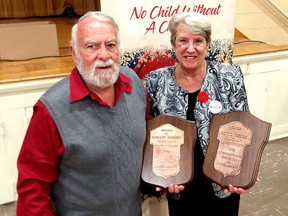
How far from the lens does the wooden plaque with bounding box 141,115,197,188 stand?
133 cm

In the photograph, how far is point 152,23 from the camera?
181 centimetres

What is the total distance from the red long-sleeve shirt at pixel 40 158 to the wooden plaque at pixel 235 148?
519 mm

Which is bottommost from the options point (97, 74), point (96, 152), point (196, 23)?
point (96, 152)

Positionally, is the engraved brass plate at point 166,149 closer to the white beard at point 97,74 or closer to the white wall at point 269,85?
the white beard at point 97,74

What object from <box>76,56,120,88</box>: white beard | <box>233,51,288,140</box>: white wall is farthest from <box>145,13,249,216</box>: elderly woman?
<box>233,51,288,140</box>: white wall

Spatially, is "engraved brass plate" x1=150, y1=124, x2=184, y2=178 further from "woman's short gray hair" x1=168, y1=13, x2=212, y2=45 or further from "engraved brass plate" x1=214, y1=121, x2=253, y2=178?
"woman's short gray hair" x1=168, y1=13, x2=212, y2=45

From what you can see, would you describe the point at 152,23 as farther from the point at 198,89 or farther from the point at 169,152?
the point at 169,152

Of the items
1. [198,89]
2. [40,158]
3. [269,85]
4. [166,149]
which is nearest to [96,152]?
[40,158]

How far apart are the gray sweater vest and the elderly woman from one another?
17 cm

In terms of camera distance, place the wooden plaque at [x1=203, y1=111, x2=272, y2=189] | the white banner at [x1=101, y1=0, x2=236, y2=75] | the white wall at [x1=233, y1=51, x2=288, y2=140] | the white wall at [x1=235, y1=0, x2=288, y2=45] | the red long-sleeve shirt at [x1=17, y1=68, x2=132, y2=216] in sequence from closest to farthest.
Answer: the red long-sleeve shirt at [x1=17, y1=68, x2=132, y2=216], the wooden plaque at [x1=203, y1=111, x2=272, y2=189], the white banner at [x1=101, y1=0, x2=236, y2=75], the white wall at [x1=233, y1=51, x2=288, y2=140], the white wall at [x1=235, y1=0, x2=288, y2=45]

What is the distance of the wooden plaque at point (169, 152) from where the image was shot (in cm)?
133

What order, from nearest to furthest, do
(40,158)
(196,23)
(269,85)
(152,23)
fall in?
(40,158)
(196,23)
(152,23)
(269,85)

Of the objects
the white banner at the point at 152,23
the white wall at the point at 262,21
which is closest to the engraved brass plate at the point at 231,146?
the white banner at the point at 152,23

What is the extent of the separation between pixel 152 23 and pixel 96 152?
939 millimetres
